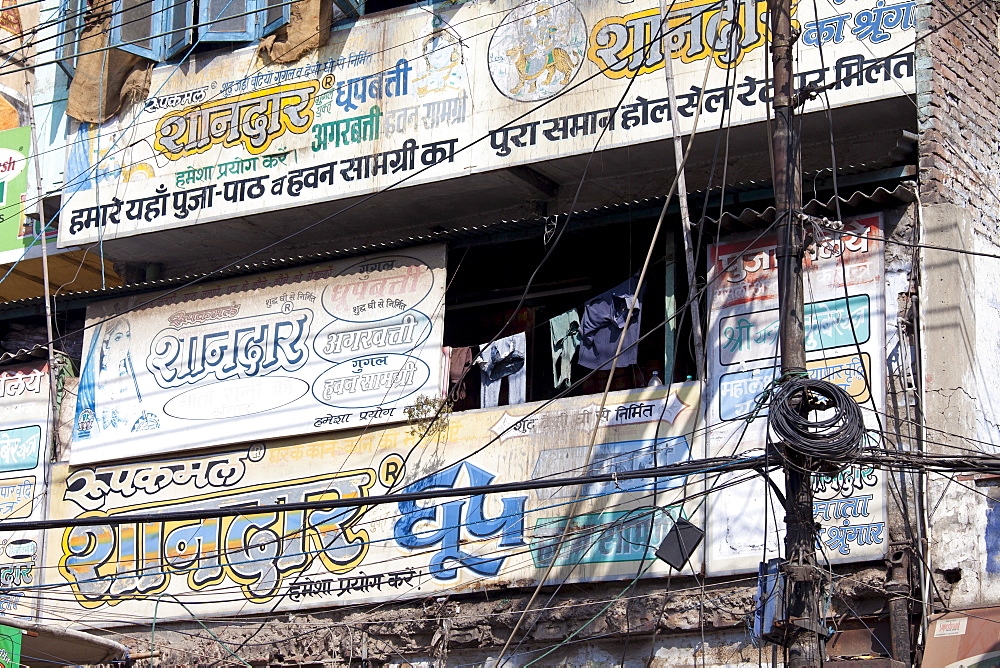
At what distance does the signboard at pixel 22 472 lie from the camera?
555 inches

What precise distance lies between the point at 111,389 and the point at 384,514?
3529 mm

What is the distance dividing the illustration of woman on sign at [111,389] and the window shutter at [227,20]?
3.00m

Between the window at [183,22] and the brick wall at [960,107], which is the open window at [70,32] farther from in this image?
the brick wall at [960,107]

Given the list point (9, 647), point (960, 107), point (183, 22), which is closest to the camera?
point (9, 647)

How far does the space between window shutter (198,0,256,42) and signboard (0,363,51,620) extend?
3.83 metres

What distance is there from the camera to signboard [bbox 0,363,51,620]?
555 inches

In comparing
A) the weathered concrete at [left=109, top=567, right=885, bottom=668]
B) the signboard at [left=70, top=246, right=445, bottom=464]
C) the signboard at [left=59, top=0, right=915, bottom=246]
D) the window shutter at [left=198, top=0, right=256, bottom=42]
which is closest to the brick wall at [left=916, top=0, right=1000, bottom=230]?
the signboard at [left=59, top=0, right=915, bottom=246]

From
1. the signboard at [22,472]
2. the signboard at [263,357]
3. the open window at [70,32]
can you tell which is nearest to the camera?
the signboard at [263,357]

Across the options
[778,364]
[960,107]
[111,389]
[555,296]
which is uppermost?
[960,107]

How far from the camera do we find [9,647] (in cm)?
1090

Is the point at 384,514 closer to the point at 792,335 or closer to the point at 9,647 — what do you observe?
the point at 9,647

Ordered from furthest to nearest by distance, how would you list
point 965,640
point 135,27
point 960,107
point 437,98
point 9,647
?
point 135,27, point 437,98, point 960,107, point 9,647, point 965,640

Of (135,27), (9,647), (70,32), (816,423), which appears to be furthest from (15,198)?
(816,423)

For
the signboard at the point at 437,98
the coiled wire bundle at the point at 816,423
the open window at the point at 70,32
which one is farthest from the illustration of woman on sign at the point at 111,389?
the coiled wire bundle at the point at 816,423
